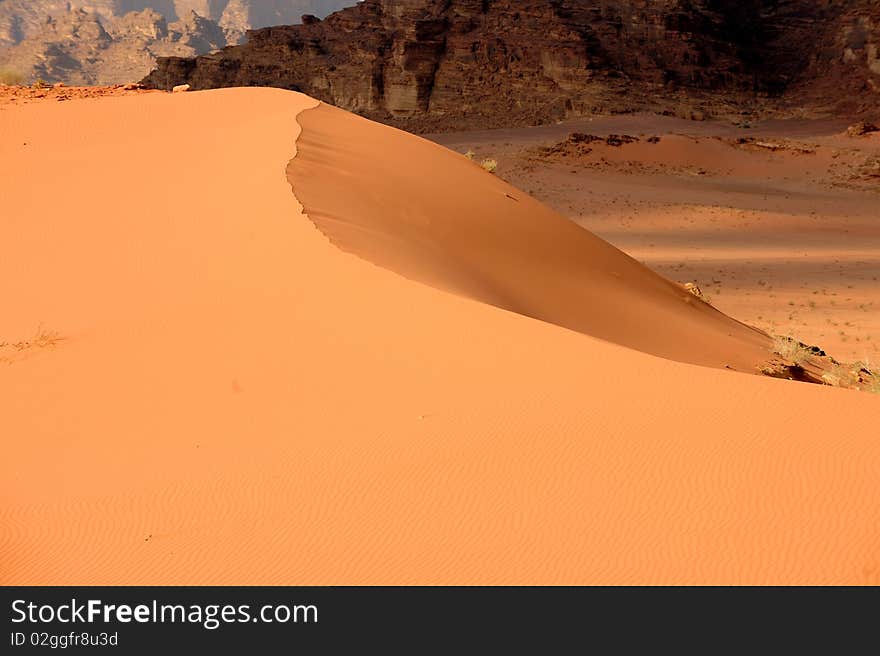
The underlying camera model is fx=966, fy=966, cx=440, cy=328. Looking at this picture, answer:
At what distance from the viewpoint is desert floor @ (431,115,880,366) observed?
14.3m

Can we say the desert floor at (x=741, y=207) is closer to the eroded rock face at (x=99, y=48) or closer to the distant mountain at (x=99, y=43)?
the distant mountain at (x=99, y=43)

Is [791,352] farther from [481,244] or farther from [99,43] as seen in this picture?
[99,43]

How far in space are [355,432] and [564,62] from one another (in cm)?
4383

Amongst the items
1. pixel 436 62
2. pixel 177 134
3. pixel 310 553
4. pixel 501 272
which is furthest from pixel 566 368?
pixel 436 62

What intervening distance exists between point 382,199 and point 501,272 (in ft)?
4.11

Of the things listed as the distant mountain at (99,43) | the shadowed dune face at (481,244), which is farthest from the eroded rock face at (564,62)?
the distant mountain at (99,43)

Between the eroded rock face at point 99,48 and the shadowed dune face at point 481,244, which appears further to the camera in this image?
the eroded rock face at point 99,48

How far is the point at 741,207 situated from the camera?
79.8 feet

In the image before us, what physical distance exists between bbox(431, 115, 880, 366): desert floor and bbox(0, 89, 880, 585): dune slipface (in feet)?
24.6

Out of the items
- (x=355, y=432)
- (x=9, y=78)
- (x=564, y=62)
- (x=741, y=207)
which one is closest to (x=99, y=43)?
(x=564, y=62)

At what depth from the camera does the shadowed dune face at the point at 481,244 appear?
24.5ft

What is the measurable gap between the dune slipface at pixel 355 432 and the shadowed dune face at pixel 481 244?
153mm

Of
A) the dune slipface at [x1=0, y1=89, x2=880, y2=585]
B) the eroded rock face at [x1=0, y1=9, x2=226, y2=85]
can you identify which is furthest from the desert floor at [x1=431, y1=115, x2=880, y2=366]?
the eroded rock face at [x1=0, y1=9, x2=226, y2=85]
